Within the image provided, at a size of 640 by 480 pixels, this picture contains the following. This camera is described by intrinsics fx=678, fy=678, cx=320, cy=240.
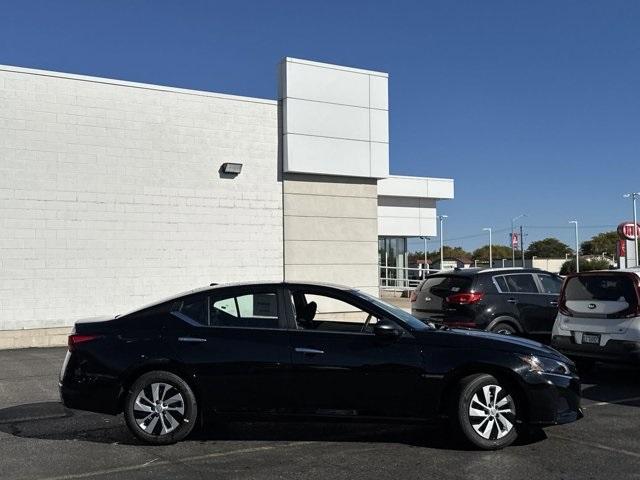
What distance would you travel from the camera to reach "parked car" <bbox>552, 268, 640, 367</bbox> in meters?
8.99

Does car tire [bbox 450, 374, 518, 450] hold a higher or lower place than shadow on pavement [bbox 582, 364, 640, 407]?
higher

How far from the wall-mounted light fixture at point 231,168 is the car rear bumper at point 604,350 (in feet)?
27.9

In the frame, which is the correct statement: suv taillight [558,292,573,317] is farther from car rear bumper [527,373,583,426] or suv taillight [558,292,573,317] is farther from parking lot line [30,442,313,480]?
parking lot line [30,442,313,480]

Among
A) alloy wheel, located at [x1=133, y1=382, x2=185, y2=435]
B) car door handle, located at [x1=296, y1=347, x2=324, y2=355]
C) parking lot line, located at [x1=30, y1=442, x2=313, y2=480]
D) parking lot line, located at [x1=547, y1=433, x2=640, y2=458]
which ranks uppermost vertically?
car door handle, located at [x1=296, y1=347, x2=324, y2=355]

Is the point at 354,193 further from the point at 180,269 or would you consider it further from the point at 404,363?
the point at 404,363

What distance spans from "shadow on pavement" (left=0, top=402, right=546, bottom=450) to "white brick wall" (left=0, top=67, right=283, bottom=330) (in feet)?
22.6

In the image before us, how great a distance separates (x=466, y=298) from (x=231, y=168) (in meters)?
6.82

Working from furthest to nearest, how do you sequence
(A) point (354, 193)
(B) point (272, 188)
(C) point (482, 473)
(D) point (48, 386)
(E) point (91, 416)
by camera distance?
1. (A) point (354, 193)
2. (B) point (272, 188)
3. (D) point (48, 386)
4. (E) point (91, 416)
5. (C) point (482, 473)

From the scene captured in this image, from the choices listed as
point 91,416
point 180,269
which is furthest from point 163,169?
point 91,416

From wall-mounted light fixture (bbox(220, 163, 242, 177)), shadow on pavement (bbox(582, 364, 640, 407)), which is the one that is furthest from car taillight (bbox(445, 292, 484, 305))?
wall-mounted light fixture (bbox(220, 163, 242, 177))

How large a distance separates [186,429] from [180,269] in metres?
9.32

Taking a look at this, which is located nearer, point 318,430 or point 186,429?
point 186,429

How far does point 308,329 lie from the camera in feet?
21.2

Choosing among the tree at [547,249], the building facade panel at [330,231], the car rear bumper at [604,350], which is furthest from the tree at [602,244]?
the car rear bumper at [604,350]
